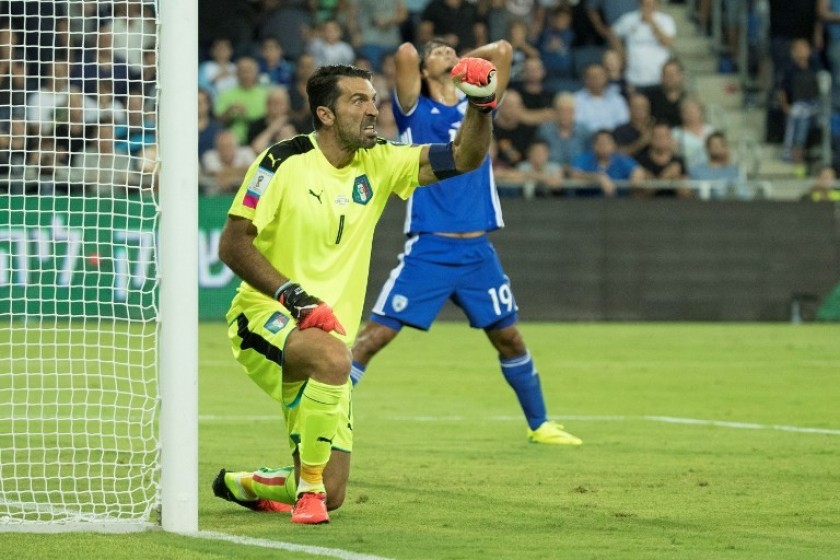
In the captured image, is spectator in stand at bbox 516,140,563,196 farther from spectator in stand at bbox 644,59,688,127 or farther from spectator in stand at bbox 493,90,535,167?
spectator in stand at bbox 644,59,688,127

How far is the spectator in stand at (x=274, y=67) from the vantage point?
69.0 feet

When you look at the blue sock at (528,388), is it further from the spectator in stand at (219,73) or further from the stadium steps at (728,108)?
the stadium steps at (728,108)

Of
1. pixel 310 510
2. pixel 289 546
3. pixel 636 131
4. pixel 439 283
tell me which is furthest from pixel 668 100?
pixel 289 546

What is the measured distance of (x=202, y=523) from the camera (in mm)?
6438

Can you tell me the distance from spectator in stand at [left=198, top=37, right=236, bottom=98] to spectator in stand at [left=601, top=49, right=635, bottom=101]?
16.6 feet

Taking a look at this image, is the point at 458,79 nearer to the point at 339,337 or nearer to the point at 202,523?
the point at 339,337

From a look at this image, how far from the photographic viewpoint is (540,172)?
1980 centimetres

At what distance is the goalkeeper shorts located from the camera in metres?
6.62

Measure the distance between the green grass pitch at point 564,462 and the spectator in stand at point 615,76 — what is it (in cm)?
602

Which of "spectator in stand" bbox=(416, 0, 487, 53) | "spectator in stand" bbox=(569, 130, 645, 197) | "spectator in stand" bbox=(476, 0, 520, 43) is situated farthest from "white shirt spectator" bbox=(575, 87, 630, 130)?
"spectator in stand" bbox=(476, 0, 520, 43)

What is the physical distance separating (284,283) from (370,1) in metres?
17.0

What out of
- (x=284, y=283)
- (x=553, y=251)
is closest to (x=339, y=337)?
(x=284, y=283)

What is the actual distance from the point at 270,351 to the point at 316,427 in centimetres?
43

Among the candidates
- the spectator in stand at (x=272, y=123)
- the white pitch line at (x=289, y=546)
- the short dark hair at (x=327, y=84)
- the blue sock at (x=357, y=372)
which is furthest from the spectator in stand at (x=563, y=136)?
the white pitch line at (x=289, y=546)
